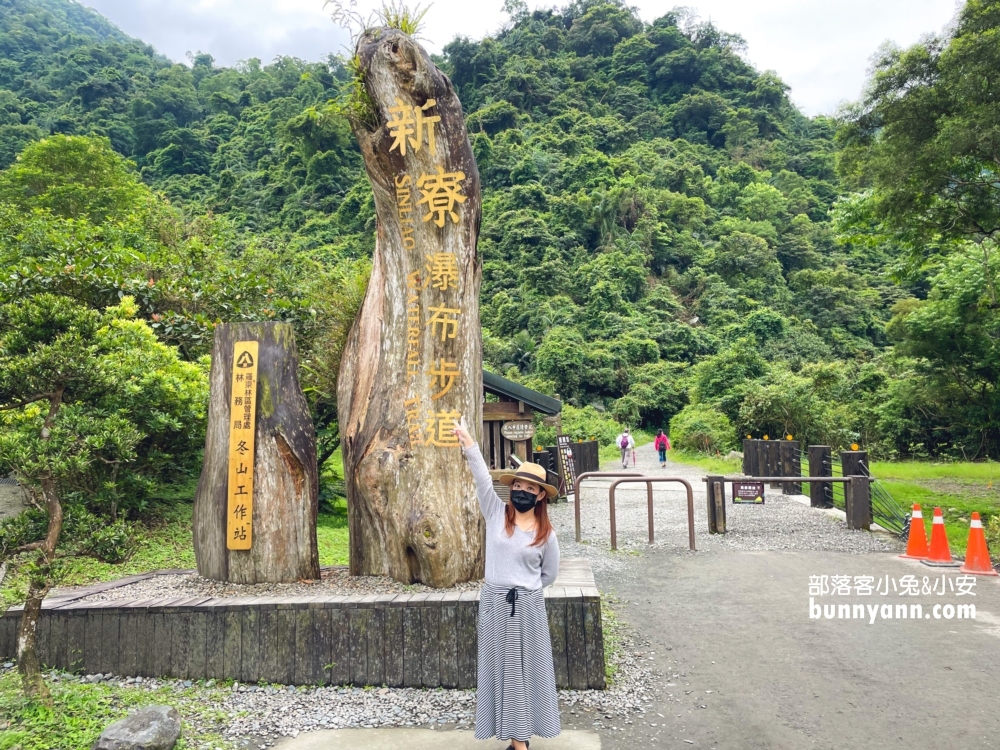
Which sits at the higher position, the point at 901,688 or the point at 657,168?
the point at 657,168

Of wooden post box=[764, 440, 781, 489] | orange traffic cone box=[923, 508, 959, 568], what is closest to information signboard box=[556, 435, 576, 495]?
wooden post box=[764, 440, 781, 489]

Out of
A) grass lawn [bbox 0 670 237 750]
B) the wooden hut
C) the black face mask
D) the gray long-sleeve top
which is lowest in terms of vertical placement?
grass lawn [bbox 0 670 237 750]

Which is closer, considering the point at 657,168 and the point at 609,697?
the point at 609,697

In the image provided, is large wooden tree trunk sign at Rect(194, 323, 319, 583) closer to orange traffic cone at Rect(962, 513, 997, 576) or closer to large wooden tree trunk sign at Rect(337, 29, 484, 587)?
large wooden tree trunk sign at Rect(337, 29, 484, 587)

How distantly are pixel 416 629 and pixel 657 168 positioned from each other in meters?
48.6

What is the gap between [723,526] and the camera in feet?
31.3

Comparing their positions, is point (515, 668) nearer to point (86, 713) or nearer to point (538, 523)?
point (538, 523)

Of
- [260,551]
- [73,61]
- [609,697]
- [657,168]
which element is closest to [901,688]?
[609,697]

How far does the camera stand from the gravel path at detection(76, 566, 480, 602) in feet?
14.7

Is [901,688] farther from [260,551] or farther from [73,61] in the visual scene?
[73,61]

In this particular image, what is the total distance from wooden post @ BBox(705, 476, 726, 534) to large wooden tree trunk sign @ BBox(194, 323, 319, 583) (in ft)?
20.8

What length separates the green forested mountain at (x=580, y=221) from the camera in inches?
485

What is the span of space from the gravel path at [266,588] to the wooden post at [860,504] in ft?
22.7

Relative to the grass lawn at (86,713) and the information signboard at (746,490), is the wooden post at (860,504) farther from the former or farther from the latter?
the grass lawn at (86,713)
